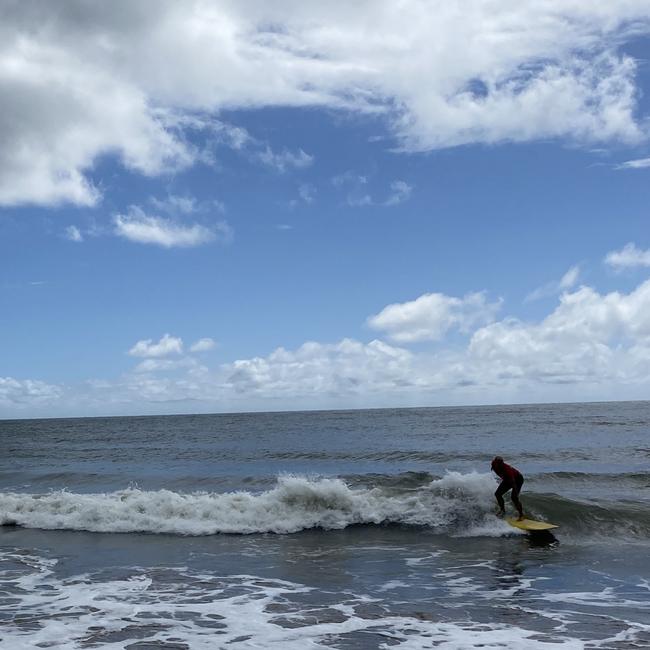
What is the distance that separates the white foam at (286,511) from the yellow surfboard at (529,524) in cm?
52

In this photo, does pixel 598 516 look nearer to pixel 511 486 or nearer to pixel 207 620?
pixel 511 486

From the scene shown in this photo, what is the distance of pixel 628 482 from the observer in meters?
24.2

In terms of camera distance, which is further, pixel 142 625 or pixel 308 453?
pixel 308 453

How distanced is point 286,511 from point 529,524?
6.79 m

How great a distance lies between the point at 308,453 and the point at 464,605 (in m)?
31.8

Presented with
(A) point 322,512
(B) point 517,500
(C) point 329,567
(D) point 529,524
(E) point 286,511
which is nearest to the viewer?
(C) point 329,567

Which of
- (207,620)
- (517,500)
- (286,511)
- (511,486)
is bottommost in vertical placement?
(286,511)

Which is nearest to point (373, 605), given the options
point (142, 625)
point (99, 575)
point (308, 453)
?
point (142, 625)

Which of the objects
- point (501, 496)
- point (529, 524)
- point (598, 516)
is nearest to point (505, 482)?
point (501, 496)

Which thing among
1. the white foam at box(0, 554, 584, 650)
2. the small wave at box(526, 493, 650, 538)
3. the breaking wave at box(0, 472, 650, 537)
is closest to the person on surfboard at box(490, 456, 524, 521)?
the breaking wave at box(0, 472, 650, 537)

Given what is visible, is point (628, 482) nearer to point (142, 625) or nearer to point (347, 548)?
point (347, 548)

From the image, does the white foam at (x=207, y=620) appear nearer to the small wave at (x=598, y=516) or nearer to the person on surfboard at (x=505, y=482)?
the person on surfboard at (x=505, y=482)

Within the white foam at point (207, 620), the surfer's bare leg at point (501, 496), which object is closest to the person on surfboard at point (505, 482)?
the surfer's bare leg at point (501, 496)

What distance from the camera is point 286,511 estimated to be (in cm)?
1844
